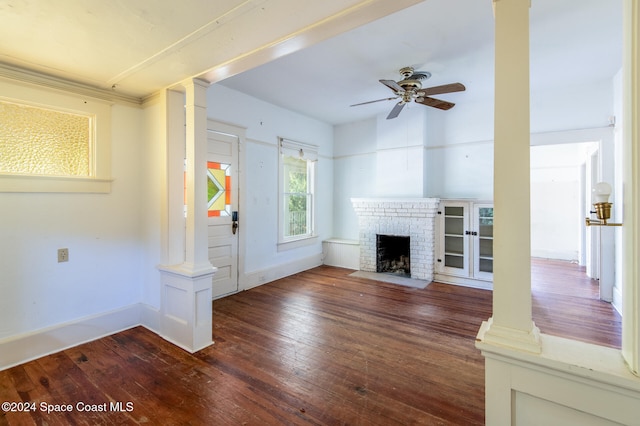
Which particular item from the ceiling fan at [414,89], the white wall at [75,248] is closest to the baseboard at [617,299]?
the ceiling fan at [414,89]

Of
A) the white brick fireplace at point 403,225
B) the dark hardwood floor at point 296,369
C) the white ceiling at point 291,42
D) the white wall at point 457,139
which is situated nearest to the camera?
the white ceiling at point 291,42

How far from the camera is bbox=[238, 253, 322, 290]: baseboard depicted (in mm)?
4332

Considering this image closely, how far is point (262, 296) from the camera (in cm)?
403

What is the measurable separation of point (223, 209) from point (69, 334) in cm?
204

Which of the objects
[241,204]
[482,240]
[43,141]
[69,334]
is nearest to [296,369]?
[69,334]

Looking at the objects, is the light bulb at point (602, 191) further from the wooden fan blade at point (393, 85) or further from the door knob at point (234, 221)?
the door knob at point (234, 221)

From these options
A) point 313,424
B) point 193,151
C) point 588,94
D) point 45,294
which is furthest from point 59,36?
point 588,94

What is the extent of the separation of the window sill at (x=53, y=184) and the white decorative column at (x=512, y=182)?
3337mm

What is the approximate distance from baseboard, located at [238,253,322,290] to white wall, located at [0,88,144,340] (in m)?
1.49

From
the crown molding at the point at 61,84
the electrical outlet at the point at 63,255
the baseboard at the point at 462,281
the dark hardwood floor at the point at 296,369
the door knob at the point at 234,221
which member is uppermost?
the crown molding at the point at 61,84

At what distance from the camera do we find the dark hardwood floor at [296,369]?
181 centimetres

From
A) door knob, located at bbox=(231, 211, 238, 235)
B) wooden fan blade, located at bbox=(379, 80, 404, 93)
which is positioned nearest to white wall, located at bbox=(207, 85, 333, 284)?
door knob, located at bbox=(231, 211, 238, 235)

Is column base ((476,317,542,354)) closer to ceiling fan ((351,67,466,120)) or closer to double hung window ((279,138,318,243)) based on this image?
ceiling fan ((351,67,466,120))

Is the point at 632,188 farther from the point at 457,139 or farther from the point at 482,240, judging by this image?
the point at 457,139
